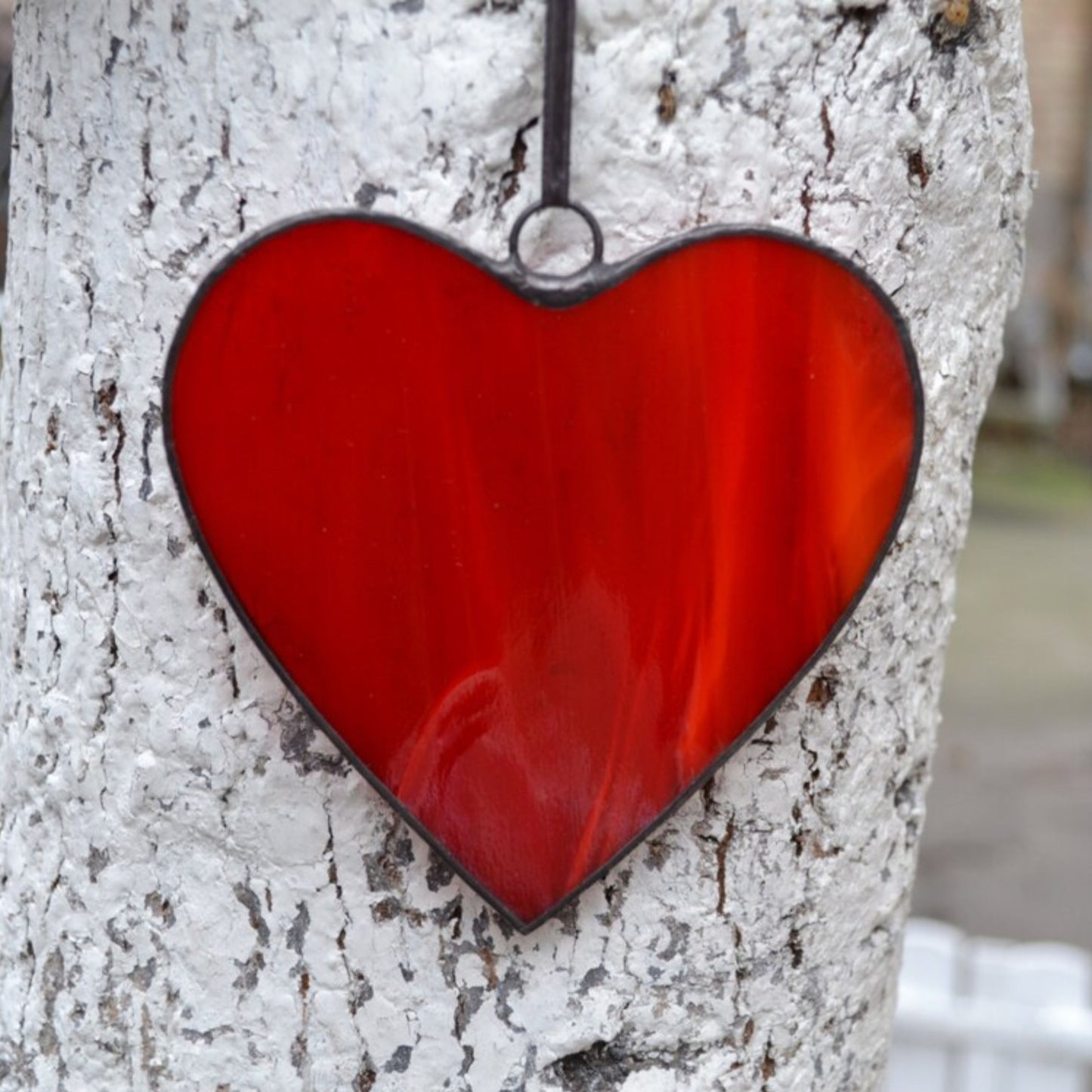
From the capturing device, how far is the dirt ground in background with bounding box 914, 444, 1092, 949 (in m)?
3.73

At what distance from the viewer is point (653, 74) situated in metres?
0.81

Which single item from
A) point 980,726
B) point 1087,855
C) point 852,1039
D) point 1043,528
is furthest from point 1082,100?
point 852,1039

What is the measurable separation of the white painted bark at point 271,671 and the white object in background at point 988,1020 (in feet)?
5.02

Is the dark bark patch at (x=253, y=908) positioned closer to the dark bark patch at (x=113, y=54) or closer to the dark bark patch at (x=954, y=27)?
the dark bark patch at (x=113, y=54)

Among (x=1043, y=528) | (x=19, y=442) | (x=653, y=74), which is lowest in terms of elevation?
(x=1043, y=528)

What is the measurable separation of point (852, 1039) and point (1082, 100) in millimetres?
7486

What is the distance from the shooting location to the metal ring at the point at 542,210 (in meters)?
0.81

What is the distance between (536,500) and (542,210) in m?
0.16

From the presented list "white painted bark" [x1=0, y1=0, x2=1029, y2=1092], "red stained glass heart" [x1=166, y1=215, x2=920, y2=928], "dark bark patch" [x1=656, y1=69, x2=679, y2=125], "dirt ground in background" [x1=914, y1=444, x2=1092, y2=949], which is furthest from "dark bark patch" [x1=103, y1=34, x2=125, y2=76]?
"dirt ground in background" [x1=914, y1=444, x2=1092, y2=949]

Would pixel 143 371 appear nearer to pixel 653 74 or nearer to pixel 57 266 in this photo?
pixel 57 266

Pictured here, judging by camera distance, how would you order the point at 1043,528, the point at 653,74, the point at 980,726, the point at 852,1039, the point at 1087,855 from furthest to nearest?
1. the point at 1043,528
2. the point at 980,726
3. the point at 1087,855
4. the point at 852,1039
5. the point at 653,74

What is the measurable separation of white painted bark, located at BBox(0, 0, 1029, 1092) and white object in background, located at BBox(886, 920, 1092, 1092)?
60.2 inches

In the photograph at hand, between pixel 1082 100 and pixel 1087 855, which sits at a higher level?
pixel 1082 100

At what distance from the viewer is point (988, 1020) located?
2.41 meters
